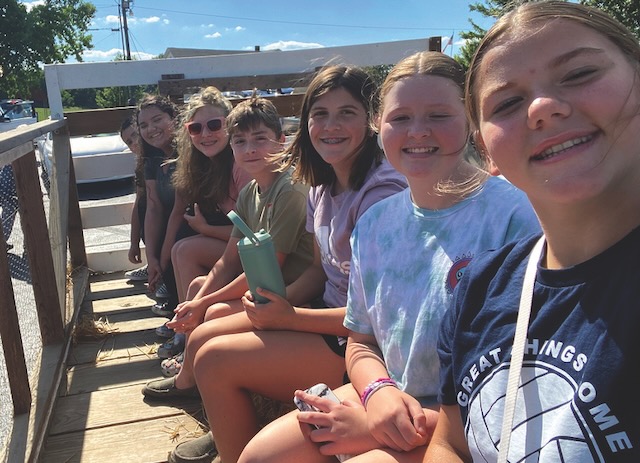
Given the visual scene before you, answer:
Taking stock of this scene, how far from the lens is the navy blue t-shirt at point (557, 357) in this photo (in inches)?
28.3

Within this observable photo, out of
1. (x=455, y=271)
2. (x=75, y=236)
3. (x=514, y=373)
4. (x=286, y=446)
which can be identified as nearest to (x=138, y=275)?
(x=75, y=236)

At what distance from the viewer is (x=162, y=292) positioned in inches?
145

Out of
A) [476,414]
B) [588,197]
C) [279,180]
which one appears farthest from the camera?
[279,180]

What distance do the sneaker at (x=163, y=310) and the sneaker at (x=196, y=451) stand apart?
1617mm

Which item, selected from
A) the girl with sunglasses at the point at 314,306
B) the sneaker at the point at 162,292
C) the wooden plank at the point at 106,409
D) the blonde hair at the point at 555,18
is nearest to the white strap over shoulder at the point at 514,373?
the blonde hair at the point at 555,18

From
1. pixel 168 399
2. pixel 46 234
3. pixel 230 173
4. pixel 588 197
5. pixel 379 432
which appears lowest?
pixel 168 399

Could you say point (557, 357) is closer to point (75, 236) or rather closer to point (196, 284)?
point (196, 284)

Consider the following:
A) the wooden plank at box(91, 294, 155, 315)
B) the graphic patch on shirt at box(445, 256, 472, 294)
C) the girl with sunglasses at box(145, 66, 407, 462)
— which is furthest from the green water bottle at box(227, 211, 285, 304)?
the wooden plank at box(91, 294, 155, 315)

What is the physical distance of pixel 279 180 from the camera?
249 cm

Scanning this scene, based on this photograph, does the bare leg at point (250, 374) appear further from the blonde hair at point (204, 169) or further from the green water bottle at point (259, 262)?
the blonde hair at point (204, 169)

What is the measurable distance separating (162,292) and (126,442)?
1481mm

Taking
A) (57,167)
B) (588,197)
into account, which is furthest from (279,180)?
(57,167)

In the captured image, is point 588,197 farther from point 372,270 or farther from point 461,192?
point 372,270

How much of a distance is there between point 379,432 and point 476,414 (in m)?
0.43
